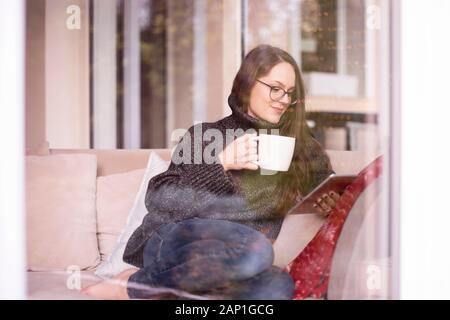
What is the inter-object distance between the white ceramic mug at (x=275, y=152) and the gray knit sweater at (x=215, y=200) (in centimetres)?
5

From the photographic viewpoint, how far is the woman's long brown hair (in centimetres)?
173

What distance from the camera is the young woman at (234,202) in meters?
1.48

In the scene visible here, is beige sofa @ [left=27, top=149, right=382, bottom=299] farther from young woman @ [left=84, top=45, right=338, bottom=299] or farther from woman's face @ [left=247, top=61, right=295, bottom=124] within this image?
woman's face @ [left=247, top=61, right=295, bottom=124]

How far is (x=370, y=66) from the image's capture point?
4.72ft

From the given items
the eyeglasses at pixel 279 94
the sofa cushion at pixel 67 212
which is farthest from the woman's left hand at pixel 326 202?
the sofa cushion at pixel 67 212

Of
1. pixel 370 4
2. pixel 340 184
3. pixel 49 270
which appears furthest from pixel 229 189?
pixel 370 4

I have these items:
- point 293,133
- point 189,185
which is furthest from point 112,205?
point 293,133

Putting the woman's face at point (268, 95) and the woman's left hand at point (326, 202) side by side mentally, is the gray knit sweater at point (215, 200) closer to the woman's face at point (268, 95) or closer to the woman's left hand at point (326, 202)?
the woman's face at point (268, 95)

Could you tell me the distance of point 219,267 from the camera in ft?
4.85

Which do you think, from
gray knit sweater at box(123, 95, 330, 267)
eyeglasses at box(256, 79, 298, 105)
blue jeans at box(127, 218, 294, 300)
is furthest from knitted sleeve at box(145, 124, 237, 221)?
eyeglasses at box(256, 79, 298, 105)

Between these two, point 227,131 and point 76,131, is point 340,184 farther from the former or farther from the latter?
point 76,131

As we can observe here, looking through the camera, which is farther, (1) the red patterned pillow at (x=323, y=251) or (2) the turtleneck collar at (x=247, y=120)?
(2) the turtleneck collar at (x=247, y=120)

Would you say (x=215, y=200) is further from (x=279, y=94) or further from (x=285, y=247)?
(x=279, y=94)
